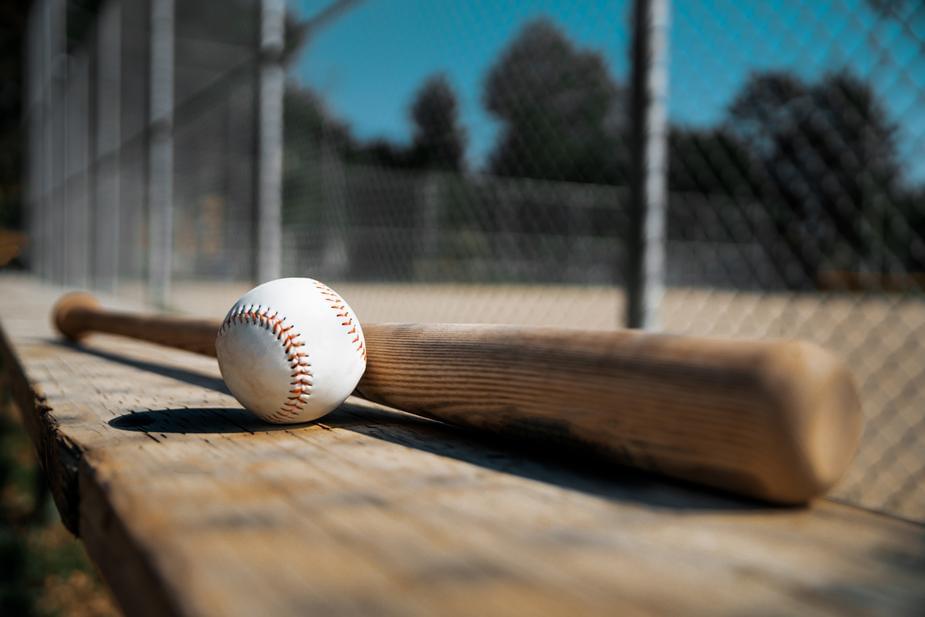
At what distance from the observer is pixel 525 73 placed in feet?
8.02

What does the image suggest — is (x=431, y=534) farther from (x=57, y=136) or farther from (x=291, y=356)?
(x=57, y=136)

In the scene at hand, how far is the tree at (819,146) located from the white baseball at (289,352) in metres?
1.17

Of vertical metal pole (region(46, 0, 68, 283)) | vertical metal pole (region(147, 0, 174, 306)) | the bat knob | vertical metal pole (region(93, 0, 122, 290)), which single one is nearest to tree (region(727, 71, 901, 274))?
the bat knob

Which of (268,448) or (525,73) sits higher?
(525,73)

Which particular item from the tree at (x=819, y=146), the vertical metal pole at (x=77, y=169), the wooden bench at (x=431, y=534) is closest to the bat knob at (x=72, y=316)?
the wooden bench at (x=431, y=534)

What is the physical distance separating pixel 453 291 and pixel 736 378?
34.2ft

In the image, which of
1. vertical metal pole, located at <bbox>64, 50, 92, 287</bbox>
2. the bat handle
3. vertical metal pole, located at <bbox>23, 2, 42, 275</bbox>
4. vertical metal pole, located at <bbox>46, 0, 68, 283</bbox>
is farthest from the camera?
vertical metal pole, located at <bbox>23, 2, 42, 275</bbox>

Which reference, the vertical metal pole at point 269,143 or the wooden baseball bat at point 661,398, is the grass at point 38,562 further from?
the wooden baseball bat at point 661,398

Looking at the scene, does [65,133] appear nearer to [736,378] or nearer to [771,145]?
[771,145]

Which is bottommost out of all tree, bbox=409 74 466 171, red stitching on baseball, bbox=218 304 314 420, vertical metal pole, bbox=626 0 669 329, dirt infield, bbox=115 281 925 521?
dirt infield, bbox=115 281 925 521

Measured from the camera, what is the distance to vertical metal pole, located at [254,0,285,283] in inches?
128

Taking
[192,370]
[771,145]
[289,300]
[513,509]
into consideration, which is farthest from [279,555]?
[771,145]

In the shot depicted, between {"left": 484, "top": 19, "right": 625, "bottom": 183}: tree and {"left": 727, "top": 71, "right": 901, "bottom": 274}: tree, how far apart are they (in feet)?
1.25

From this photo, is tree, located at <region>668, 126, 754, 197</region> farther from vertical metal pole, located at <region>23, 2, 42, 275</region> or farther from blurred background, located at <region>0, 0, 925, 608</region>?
vertical metal pole, located at <region>23, 2, 42, 275</region>
